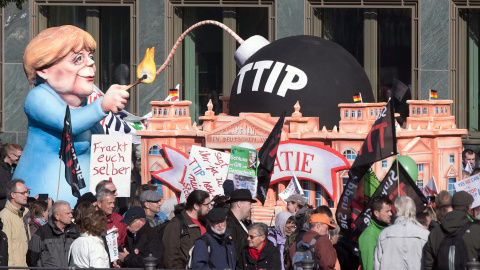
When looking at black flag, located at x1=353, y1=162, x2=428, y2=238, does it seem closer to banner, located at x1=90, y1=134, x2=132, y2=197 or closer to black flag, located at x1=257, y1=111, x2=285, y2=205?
black flag, located at x1=257, y1=111, x2=285, y2=205

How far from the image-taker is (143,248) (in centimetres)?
1181

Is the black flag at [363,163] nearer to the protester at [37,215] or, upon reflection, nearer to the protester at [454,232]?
the protester at [454,232]

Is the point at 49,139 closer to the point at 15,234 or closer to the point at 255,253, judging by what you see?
the point at 15,234

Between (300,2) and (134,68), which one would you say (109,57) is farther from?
(300,2)

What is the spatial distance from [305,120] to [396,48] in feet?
29.7

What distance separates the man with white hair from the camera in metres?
11.1

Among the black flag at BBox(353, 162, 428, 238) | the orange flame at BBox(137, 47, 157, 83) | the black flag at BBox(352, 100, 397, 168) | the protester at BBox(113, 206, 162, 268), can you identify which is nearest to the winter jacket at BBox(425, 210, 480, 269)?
the black flag at BBox(353, 162, 428, 238)

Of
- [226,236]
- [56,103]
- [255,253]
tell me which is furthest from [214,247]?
[56,103]

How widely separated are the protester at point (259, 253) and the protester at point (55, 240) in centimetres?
176

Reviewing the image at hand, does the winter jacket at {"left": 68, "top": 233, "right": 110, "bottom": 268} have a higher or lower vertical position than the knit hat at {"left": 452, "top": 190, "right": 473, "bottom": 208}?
lower

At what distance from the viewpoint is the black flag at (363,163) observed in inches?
523

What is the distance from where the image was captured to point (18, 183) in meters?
12.9

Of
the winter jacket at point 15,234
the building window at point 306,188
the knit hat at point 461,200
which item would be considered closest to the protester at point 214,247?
the knit hat at point 461,200

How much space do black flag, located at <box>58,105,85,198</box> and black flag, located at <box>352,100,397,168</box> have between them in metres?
3.71
